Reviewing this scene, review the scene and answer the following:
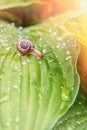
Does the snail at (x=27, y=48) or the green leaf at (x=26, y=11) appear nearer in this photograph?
the snail at (x=27, y=48)


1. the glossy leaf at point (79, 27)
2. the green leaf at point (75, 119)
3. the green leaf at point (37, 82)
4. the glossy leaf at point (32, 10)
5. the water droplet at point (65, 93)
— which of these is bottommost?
the glossy leaf at point (32, 10)

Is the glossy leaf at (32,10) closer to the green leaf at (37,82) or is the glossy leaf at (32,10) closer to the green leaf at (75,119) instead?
the green leaf at (37,82)

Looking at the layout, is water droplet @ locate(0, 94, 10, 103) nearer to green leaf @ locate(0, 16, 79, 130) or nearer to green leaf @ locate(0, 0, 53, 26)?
green leaf @ locate(0, 16, 79, 130)

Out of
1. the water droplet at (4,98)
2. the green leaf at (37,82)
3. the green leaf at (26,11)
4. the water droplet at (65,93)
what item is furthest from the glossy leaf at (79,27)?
the green leaf at (26,11)

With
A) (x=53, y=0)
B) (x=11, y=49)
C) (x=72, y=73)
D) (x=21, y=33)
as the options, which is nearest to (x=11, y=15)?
(x=53, y=0)

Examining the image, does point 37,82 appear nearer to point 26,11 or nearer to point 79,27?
point 79,27

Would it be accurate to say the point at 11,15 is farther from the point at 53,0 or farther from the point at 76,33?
the point at 76,33

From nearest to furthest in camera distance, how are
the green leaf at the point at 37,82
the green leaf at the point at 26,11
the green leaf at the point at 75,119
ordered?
1. the green leaf at the point at 37,82
2. the green leaf at the point at 75,119
3. the green leaf at the point at 26,11
